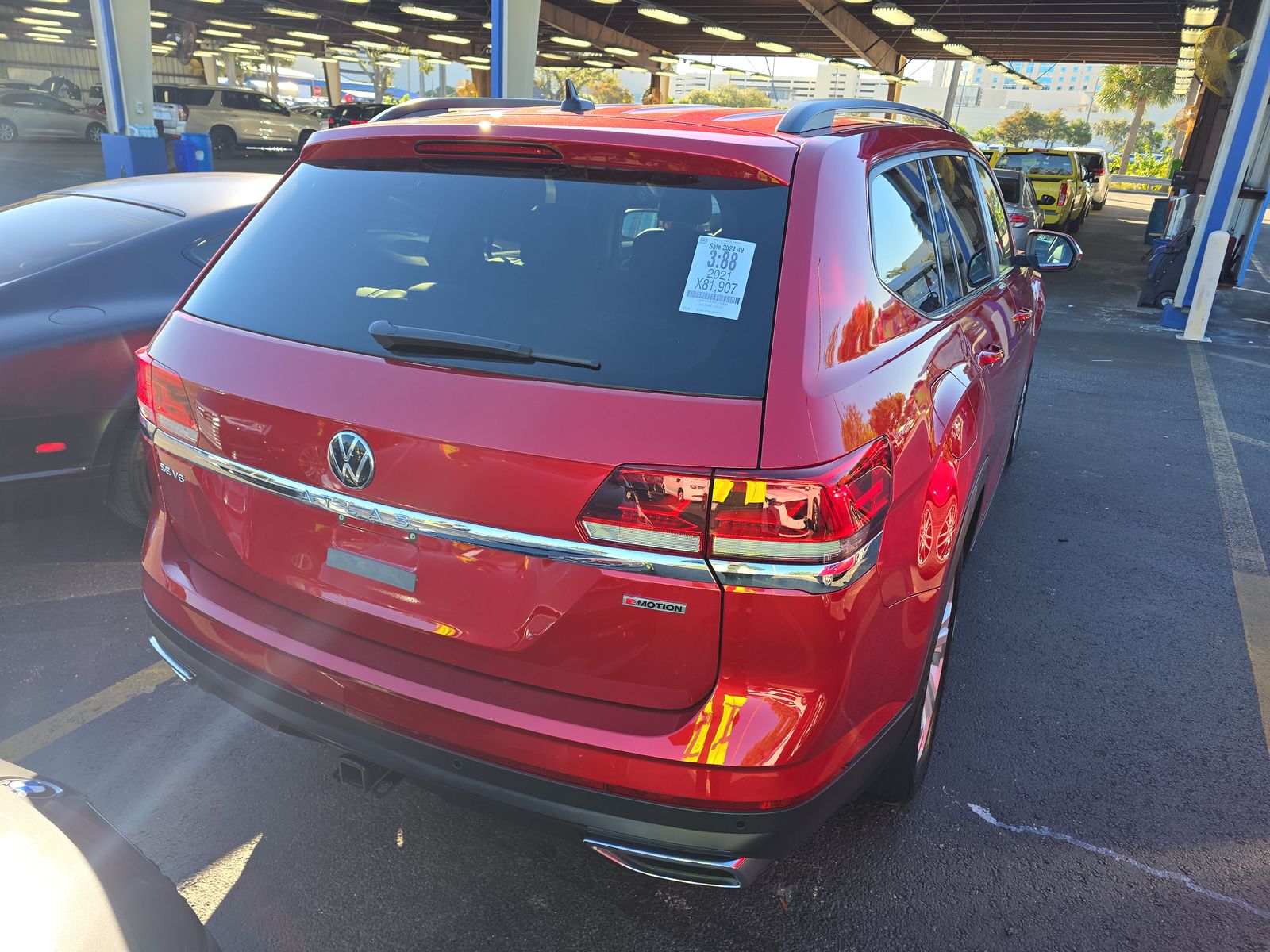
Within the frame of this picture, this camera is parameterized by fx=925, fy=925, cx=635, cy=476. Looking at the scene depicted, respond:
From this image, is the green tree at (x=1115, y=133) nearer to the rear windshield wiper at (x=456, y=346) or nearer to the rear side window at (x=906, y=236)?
the rear side window at (x=906, y=236)

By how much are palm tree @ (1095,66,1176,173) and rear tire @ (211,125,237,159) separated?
4592 cm

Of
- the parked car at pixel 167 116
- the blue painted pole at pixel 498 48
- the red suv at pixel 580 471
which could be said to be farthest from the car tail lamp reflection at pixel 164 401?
the parked car at pixel 167 116

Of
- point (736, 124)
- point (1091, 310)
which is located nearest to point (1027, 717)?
point (736, 124)

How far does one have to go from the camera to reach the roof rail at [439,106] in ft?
8.73

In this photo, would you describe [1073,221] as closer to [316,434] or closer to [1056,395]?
[1056,395]

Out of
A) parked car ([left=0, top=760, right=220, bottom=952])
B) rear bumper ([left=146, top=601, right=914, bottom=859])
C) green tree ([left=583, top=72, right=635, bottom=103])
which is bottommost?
rear bumper ([left=146, top=601, right=914, bottom=859])

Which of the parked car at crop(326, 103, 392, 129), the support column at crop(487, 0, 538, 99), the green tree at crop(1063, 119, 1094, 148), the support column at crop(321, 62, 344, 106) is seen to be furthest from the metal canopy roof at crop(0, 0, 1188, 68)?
the green tree at crop(1063, 119, 1094, 148)

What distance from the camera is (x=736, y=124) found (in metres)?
2.22

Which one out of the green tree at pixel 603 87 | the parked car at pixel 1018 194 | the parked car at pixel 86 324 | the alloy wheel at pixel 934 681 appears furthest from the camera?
the green tree at pixel 603 87

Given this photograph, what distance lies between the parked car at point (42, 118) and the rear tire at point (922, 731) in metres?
35.9

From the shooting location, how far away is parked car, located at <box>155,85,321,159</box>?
30.9m

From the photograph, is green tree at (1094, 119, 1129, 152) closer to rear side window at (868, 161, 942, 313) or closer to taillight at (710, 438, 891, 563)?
rear side window at (868, 161, 942, 313)

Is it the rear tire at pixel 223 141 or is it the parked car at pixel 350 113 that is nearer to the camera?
the parked car at pixel 350 113

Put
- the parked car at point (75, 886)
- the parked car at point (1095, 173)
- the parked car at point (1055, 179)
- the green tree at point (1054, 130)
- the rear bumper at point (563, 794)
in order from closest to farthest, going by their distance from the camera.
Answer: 1. the parked car at point (75, 886)
2. the rear bumper at point (563, 794)
3. the parked car at point (1055, 179)
4. the parked car at point (1095, 173)
5. the green tree at point (1054, 130)
